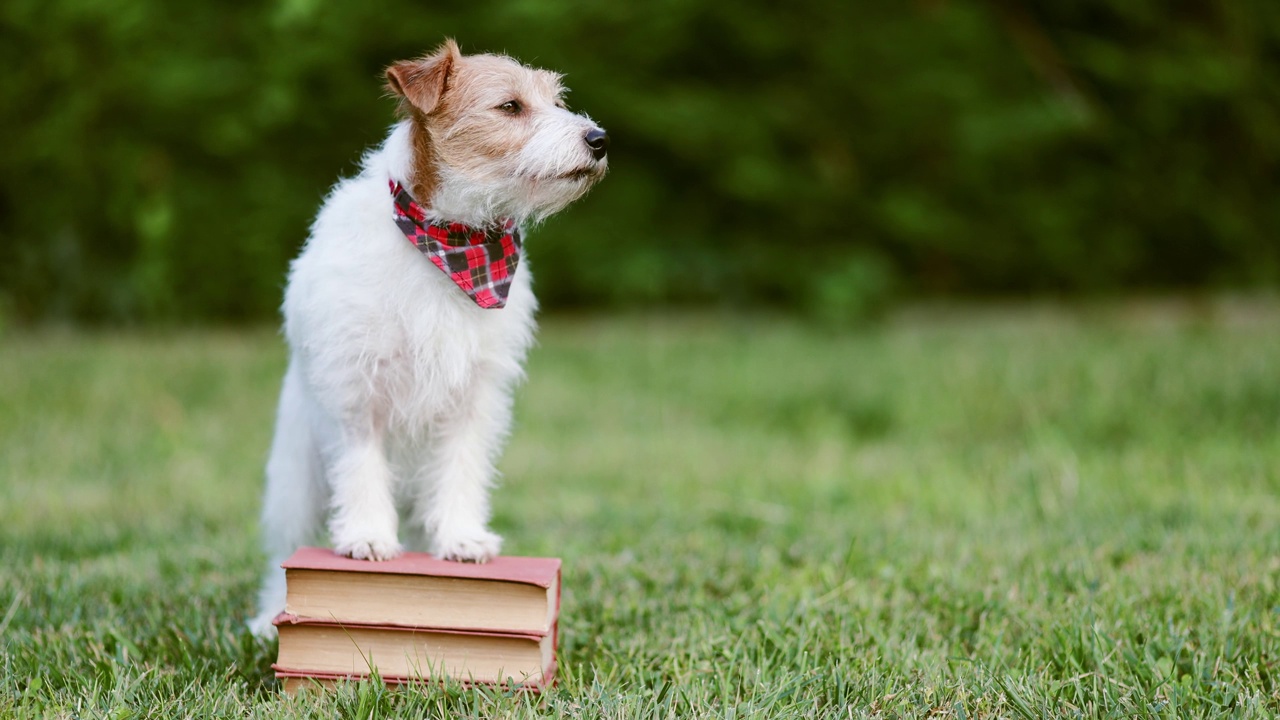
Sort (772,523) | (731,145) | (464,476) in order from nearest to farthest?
1. (464,476)
2. (772,523)
3. (731,145)

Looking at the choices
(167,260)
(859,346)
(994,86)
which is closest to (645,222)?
(859,346)

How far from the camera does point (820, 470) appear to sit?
5551mm

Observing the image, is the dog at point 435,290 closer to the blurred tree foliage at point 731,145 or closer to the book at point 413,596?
the book at point 413,596

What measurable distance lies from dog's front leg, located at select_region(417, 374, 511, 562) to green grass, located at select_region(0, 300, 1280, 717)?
386 mm

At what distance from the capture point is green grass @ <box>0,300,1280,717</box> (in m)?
2.75

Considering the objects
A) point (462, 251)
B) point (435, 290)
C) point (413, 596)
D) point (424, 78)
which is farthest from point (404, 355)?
point (424, 78)

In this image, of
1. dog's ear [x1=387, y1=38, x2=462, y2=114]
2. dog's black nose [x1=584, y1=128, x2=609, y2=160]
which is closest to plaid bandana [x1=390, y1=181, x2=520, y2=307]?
dog's ear [x1=387, y1=38, x2=462, y2=114]

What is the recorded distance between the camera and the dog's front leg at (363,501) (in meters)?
2.77

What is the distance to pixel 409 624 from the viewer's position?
2.71 meters

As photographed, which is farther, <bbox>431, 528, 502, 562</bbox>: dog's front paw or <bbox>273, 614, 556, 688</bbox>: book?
<bbox>431, 528, 502, 562</bbox>: dog's front paw

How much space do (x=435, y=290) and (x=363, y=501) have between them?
569 mm

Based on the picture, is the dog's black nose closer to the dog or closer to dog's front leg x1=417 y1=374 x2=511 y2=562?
the dog

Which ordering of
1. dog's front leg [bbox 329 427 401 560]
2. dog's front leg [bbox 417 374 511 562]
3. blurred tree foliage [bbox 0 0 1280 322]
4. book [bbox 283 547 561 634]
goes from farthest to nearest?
blurred tree foliage [bbox 0 0 1280 322] < dog's front leg [bbox 417 374 511 562] < dog's front leg [bbox 329 427 401 560] < book [bbox 283 547 561 634]

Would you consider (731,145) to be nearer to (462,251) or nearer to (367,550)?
(462,251)
